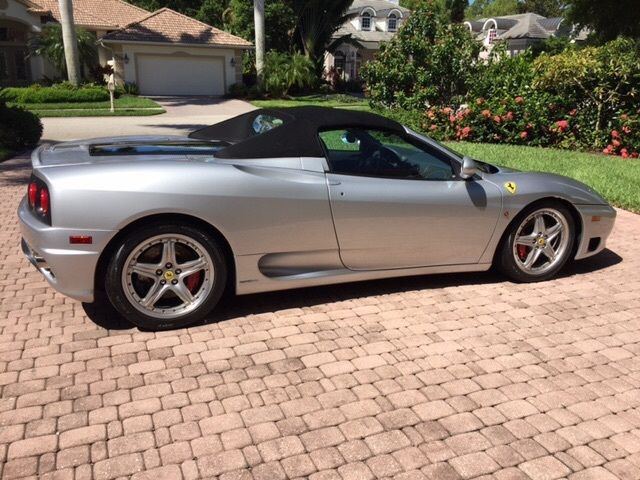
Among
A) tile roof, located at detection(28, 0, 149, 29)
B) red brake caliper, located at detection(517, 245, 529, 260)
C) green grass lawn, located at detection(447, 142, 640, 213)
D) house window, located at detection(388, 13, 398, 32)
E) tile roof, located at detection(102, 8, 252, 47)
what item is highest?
house window, located at detection(388, 13, 398, 32)

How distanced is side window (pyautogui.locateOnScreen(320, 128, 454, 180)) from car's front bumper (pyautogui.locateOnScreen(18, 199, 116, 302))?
174 centimetres

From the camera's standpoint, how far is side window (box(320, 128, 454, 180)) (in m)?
4.34

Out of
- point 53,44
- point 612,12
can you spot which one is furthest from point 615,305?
point 53,44

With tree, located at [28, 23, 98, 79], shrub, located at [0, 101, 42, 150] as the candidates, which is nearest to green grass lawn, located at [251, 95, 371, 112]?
tree, located at [28, 23, 98, 79]

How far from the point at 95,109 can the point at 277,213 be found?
22.6 meters

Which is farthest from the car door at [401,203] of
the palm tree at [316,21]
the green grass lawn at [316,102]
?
the palm tree at [316,21]

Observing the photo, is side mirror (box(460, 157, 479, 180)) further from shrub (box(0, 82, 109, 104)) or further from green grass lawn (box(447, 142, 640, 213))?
shrub (box(0, 82, 109, 104))

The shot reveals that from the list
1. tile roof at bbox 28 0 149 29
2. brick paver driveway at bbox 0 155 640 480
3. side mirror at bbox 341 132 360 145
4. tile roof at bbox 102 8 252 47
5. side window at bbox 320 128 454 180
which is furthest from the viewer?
tile roof at bbox 28 0 149 29

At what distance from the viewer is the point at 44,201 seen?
361 cm

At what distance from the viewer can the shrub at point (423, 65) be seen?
14.5m

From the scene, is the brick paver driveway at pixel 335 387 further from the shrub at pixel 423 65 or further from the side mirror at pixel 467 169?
the shrub at pixel 423 65

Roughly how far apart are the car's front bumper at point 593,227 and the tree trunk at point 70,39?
28.1m

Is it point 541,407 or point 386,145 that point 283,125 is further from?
point 541,407

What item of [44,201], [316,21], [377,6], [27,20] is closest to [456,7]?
[377,6]
